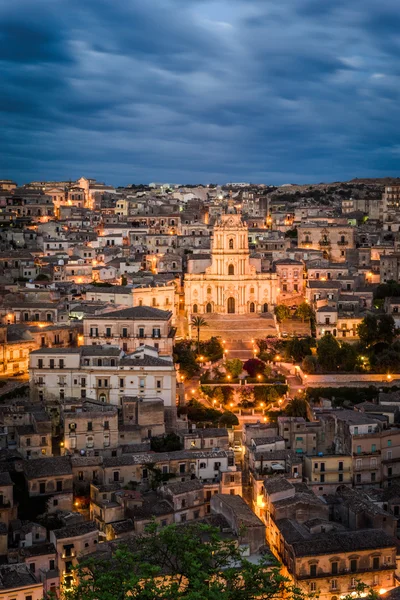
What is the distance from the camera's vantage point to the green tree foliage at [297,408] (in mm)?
39125

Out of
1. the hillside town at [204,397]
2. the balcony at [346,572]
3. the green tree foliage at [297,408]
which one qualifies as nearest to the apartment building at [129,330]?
the hillside town at [204,397]

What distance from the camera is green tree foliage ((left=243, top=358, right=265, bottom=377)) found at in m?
43.2

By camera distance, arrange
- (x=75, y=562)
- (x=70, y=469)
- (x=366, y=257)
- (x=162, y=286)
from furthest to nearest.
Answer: (x=366, y=257) → (x=162, y=286) → (x=70, y=469) → (x=75, y=562)

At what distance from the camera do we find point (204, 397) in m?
41.6

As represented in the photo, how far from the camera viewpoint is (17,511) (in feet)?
98.7

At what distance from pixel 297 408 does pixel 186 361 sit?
6.91 meters

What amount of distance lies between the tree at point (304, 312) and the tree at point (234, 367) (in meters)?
9.25

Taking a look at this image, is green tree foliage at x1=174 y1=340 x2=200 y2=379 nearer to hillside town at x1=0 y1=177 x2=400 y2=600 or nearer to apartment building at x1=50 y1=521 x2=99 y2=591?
hillside town at x1=0 y1=177 x2=400 y2=600

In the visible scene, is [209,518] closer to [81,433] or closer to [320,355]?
[81,433]

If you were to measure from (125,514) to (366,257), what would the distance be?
38444 millimetres

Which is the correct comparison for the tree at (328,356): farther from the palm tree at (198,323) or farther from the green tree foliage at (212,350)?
the palm tree at (198,323)

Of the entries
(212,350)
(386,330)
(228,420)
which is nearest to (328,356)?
(386,330)

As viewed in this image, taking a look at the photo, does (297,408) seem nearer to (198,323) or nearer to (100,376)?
(100,376)

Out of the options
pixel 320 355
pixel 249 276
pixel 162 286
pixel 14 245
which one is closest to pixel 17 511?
pixel 320 355
